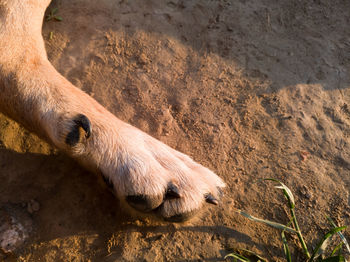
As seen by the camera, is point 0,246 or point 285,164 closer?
point 0,246

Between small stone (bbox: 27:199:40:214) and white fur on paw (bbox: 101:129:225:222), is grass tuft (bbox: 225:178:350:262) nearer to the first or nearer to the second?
white fur on paw (bbox: 101:129:225:222)

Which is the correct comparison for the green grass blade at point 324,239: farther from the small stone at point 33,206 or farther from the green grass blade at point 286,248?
the small stone at point 33,206

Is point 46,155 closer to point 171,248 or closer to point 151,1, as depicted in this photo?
point 171,248

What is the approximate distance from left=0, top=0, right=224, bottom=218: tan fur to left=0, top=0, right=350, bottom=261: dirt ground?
0.33 metres

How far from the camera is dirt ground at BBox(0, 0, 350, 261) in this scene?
6.54 ft

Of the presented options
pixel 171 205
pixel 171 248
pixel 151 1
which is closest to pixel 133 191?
pixel 171 205

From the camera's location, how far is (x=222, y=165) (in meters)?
2.37

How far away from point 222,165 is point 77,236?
4.11 ft

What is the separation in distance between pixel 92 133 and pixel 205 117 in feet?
3.69

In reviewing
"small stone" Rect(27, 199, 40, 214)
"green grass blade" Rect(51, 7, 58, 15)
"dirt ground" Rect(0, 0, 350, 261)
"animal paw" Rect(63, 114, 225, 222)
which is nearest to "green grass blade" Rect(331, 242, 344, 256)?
"dirt ground" Rect(0, 0, 350, 261)

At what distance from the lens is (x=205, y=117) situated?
102 inches

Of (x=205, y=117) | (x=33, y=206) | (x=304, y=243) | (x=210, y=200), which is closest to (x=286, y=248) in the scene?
(x=304, y=243)

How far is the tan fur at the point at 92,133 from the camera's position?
1790mm

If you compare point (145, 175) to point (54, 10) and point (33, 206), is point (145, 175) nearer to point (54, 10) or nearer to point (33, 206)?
point (33, 206)
